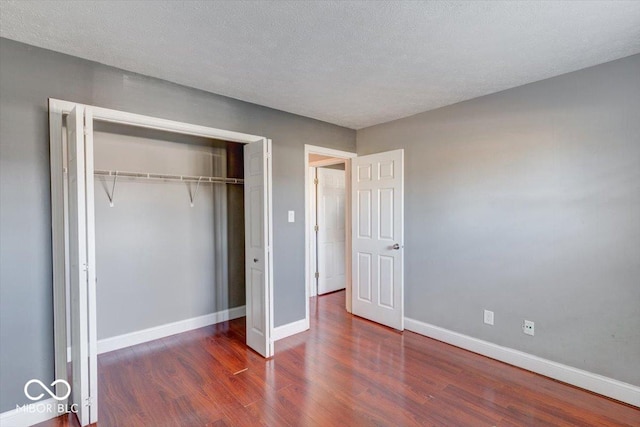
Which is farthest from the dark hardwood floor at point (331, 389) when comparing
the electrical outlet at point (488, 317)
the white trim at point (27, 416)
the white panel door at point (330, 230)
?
the white panel door at point (330, 230)

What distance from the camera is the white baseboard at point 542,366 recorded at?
2.19m

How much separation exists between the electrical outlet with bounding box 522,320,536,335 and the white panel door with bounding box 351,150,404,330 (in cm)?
118

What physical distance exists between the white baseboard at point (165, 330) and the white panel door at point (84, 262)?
3.13 feet

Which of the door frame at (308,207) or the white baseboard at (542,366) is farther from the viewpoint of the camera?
the door frame at (308,207)

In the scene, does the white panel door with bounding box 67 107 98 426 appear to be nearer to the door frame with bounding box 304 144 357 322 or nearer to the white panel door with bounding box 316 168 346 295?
the door frame with bounding box 304 144 357 322

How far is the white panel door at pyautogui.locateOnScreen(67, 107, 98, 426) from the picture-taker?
72.2 inches

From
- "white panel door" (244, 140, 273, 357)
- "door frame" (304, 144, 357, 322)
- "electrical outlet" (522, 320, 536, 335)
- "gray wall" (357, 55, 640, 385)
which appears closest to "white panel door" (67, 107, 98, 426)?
"white panel door" (244, 140, 273, 357)

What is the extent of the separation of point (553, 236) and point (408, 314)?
1.68 meters

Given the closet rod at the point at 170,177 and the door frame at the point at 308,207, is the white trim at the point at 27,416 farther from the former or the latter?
the door frame at the point at 308,207

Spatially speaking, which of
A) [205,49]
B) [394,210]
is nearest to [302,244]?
[394,210]

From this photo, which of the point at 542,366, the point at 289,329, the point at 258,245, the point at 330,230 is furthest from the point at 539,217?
the point at 330,230

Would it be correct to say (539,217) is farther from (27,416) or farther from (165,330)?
(27,416)

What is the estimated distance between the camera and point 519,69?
2.35 metres

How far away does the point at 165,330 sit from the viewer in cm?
329
